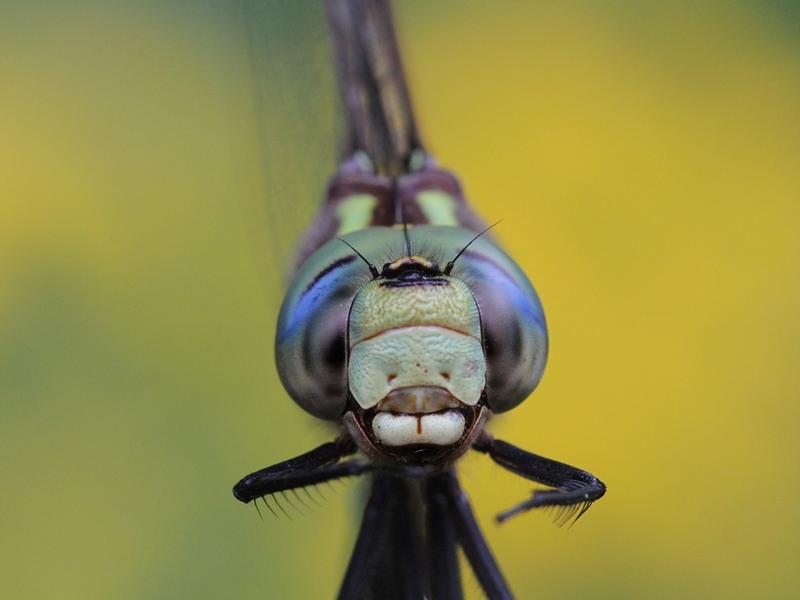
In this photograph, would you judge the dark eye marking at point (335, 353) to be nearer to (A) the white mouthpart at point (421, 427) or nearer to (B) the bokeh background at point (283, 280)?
(A) the white mouthpart at point (421, 427)

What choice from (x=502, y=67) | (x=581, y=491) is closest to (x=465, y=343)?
(x=581, y=491)

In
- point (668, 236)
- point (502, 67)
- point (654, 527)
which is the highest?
point (502, 67)

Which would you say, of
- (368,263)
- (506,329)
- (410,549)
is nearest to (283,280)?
(410,549)

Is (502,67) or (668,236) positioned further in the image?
(502,67)

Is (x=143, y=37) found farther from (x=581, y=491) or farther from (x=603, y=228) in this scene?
(x=581, y=491)

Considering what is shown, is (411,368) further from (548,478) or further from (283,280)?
(283,280)
